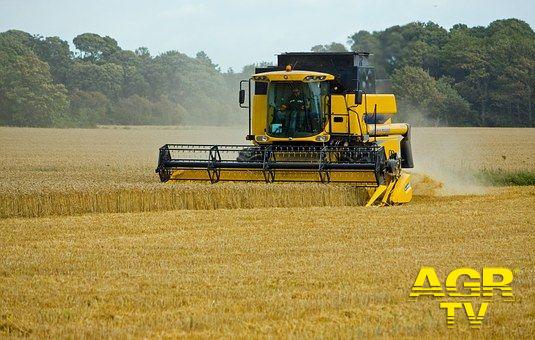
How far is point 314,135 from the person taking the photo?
17312mm

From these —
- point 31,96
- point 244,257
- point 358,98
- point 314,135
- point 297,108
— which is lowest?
point 244,257

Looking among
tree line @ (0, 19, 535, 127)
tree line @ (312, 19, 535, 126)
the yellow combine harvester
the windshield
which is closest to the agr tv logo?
the yellow combine harvester

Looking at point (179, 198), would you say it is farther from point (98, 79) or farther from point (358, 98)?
point (98, 79)

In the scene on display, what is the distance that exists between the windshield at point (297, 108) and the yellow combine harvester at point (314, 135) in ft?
0.05

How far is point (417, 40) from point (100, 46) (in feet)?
101

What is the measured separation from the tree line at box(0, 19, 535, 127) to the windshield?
22587 mm

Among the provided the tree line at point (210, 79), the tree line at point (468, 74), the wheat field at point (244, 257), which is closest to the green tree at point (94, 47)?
the tree line at point (210, 79)

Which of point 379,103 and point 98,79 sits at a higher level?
point 379,103

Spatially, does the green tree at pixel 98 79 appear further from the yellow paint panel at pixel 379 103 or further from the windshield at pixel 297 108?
the windshield at pixel 297 108

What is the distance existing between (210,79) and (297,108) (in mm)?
45974

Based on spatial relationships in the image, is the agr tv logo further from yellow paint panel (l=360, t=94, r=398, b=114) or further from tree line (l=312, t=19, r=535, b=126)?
tree line (l=312, t=19, r=535, b=126)

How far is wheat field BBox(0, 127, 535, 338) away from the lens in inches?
302

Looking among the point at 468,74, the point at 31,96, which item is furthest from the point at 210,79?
the point at 468,74

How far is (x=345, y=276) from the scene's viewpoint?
30.8 ft
